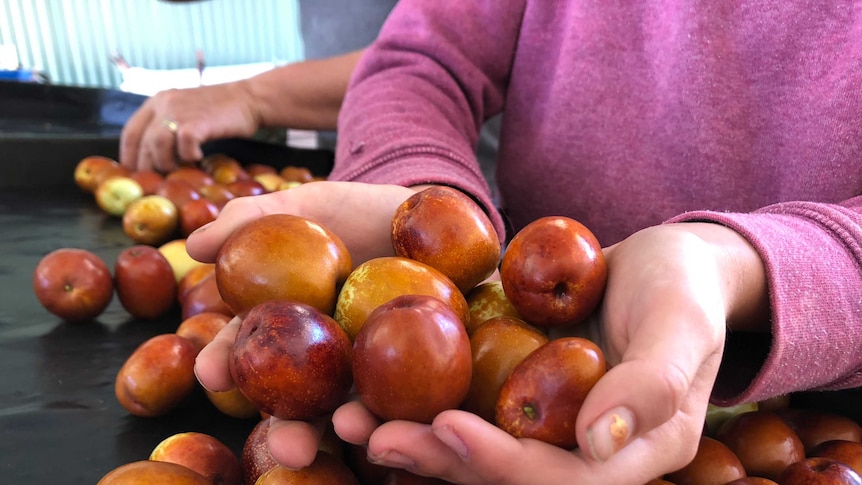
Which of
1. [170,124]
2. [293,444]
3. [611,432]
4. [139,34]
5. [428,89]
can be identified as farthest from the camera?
[139,34]

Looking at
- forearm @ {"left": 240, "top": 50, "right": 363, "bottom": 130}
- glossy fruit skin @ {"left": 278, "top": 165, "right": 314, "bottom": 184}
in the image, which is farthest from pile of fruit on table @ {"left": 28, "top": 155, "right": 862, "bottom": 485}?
forearm @ {"left": 240, "top": 50, "right": 363, "bottom": 130}

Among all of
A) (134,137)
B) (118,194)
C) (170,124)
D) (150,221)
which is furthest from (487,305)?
(134,137)

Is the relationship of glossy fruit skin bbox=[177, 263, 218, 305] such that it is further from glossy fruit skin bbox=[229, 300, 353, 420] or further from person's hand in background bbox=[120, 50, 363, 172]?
person's hand in background bbox=[120, 50, 363, 172]

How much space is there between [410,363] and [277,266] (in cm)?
22

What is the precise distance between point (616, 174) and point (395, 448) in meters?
0.84

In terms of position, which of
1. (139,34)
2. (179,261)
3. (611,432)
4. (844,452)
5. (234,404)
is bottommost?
(139,34)

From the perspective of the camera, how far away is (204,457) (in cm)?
68

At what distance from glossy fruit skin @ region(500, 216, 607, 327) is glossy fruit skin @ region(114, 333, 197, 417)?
498 mm

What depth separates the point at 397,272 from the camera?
2.12ft

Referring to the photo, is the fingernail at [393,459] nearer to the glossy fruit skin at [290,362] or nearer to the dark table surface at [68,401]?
the glossy fruit skin at [290,362]

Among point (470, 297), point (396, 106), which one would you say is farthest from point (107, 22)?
point (470, 297)

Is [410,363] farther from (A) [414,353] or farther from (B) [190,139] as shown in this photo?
(B) [190,139]

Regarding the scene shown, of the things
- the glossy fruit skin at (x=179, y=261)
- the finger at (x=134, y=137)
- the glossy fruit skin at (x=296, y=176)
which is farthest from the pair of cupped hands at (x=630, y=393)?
the finger at (x=134, y=137)

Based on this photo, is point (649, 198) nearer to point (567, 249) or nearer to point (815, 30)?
point (815, 30)
